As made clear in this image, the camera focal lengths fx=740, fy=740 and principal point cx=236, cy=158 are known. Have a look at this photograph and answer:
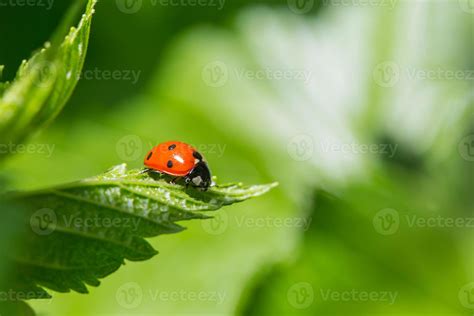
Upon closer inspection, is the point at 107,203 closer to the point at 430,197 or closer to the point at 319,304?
the point at 319,304

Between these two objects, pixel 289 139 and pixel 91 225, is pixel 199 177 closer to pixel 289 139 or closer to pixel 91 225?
pixel 91 225

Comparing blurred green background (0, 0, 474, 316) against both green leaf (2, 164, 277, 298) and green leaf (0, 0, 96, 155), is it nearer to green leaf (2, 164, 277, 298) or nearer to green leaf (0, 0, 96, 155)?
green leaf (2, 164, 277, 298)

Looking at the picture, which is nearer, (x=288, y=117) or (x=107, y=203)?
(x=107, y=203)

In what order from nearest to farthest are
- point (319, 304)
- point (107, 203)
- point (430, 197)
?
point (107, 203) → point (319, 304) → point (430, 197)

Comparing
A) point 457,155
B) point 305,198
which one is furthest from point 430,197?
point 305,198

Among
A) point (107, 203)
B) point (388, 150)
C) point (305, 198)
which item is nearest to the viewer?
point (107, 203)

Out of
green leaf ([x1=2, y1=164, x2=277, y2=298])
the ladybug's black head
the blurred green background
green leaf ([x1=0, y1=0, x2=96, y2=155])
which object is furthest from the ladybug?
the blurred green background

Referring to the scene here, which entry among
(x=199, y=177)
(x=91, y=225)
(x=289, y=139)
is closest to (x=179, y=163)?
(x=199, y=177)
